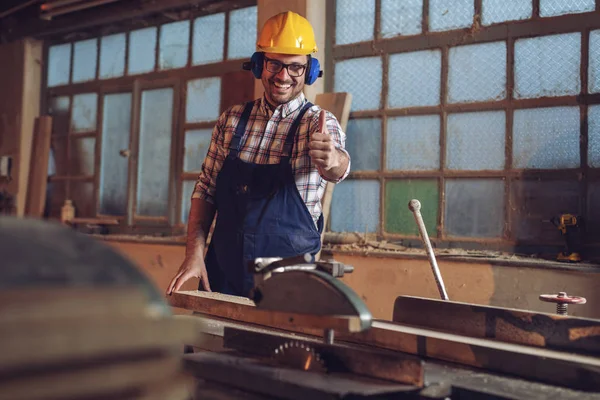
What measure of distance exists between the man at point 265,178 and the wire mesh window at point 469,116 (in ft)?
3.57

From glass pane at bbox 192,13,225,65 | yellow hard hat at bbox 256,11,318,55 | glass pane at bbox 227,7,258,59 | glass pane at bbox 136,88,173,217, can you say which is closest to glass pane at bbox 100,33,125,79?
glass pane at bbox 136,88,173,217

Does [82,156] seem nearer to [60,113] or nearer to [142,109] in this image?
[60,113]

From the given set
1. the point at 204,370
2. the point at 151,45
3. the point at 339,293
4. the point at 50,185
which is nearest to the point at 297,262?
the point at 339,293

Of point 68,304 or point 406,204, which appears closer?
point 68,304

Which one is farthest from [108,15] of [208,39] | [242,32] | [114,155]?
[242,32]

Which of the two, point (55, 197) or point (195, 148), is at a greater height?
point (195, 148)

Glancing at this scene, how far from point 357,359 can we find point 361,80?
2.78 m

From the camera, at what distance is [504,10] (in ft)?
10.9

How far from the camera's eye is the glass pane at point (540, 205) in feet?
10.2

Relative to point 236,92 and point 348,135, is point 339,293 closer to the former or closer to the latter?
point 348,135

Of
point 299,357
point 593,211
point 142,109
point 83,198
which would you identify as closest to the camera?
point 299,357

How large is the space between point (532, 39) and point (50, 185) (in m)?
3.88

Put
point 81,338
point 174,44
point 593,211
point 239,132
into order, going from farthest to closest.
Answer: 1. point 174,44
2. point 593,211
3. point 239,132
4. point 81,338

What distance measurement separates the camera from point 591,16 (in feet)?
10.1
